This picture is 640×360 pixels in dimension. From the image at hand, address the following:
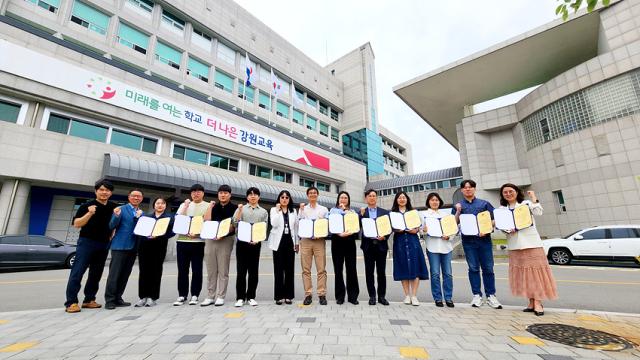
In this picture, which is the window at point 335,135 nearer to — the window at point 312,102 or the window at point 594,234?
the window at point 312,102

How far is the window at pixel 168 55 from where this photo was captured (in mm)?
22516

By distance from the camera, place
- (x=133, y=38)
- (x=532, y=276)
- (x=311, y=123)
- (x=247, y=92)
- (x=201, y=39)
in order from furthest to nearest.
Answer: (x=311, y=123) → (x=247, y=92) → (x=201, y=39) → (x=133, y=38) → (x=532, y=276)

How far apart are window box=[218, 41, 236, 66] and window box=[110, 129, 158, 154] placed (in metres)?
13.4

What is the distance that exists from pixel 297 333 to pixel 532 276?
391 centimetres

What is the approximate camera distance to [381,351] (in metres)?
2.78

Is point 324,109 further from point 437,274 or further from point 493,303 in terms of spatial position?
point 493,303

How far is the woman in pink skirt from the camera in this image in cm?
416

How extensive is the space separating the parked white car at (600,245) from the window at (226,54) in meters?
30.1

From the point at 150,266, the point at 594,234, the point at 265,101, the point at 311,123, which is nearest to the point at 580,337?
the point at 150,266

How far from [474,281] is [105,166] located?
18.7 metres

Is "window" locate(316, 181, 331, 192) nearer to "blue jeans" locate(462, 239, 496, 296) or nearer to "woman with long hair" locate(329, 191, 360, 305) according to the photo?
"woman with long hair" locate(329, 191, 360, 305)

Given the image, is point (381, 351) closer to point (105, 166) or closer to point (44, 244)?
point (44, 244)

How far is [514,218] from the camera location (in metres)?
4.52

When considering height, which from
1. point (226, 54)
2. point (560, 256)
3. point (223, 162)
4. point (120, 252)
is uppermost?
point (226, 54)
